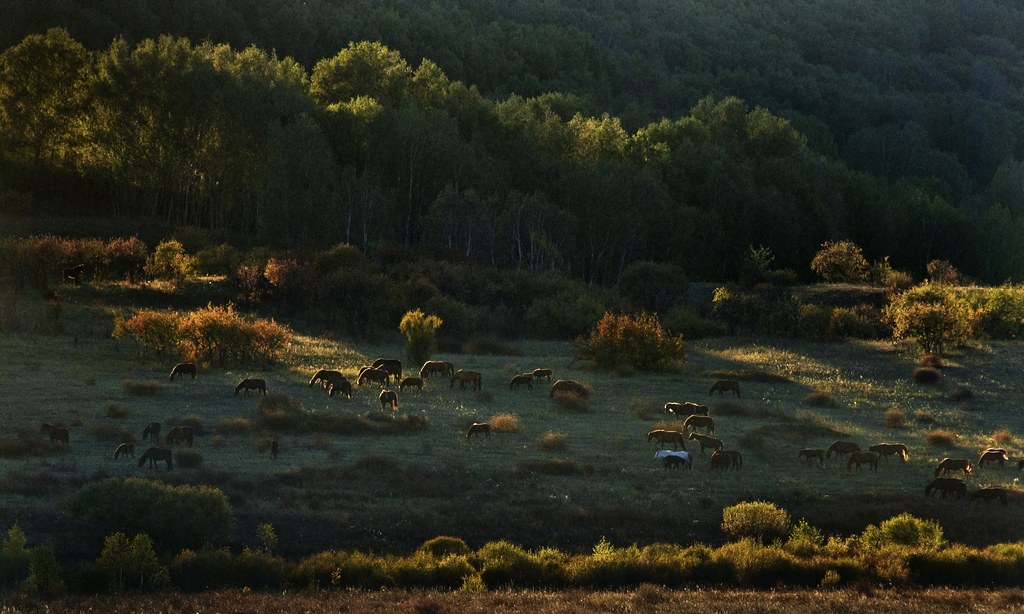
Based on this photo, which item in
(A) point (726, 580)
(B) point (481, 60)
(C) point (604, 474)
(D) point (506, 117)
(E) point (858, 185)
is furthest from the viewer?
(B) point (481, 60)

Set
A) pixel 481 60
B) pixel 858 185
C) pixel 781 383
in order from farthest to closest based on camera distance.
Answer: pixel 481 60 < pixel 858 185 < pixel 781 383

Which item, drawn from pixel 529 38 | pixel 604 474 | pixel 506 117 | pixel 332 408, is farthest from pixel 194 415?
pixel 529 38

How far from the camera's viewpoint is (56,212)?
254ft

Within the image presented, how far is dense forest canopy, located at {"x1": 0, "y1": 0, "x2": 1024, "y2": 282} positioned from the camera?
247ft

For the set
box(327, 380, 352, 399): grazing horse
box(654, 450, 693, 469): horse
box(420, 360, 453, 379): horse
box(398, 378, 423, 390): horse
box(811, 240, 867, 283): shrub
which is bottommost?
box(654, 450, 693, 469): horse

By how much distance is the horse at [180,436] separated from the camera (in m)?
26.5

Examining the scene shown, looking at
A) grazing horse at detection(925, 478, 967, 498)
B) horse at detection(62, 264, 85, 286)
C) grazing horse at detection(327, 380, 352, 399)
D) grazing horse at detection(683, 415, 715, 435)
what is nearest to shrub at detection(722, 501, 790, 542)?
grazing horse at detection(925, 478, 967, 498)

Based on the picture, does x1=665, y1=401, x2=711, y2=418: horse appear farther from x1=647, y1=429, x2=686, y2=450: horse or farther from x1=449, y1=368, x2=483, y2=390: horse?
x1=449, y1=368, x2=483, y2=390: horse

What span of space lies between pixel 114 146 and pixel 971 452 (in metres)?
59.0

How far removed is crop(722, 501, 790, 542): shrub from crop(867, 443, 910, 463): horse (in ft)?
19.3

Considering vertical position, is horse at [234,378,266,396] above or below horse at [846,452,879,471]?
above

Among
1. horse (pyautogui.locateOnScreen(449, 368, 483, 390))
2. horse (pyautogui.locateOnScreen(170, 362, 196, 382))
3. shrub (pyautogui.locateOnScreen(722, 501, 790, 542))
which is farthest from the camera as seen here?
horse (pyautogui.locateOnScreen(449, 368, 483, 390))

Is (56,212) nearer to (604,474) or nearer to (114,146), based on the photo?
(114,146)

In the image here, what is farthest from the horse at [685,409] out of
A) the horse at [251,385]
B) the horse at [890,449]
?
the horse at [251,385]
